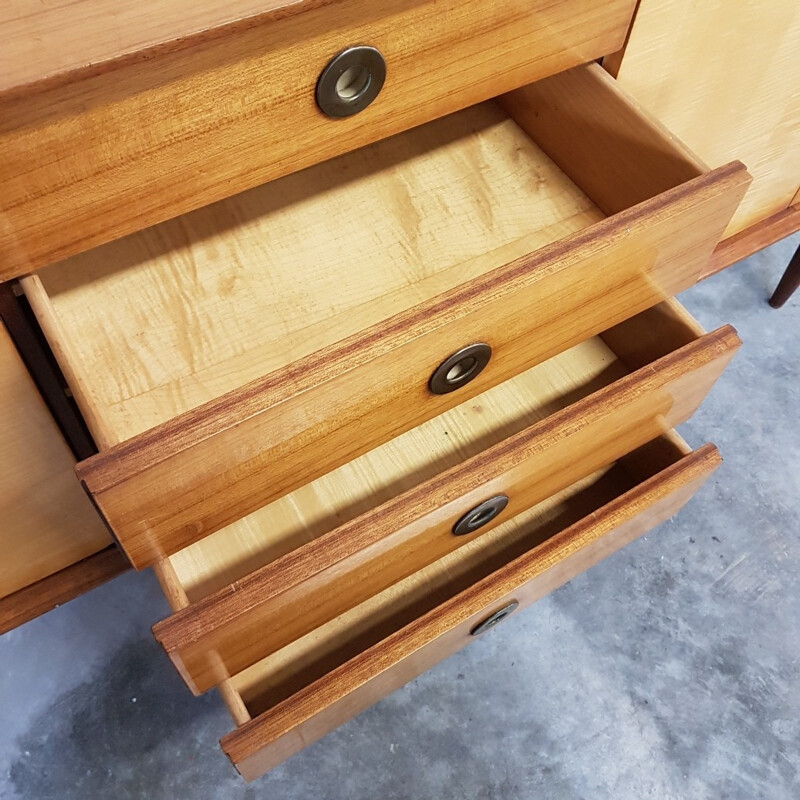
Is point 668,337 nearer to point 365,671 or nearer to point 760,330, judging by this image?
point 365,671

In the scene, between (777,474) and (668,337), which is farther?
(777,474)

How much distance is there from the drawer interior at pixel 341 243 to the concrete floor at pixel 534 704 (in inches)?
16.5

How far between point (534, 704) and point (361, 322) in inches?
19.3

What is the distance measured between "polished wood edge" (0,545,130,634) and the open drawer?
1.00ft

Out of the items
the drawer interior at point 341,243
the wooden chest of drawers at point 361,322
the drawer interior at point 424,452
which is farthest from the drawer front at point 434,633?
the drawer interior at point 341,243

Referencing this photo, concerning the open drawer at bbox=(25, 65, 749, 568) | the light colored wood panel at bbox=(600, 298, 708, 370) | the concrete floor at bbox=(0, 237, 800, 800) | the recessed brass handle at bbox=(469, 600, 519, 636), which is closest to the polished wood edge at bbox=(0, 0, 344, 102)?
the open drawer at bbox=(25, 65, 749, 568)

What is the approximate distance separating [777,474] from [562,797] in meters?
0.47

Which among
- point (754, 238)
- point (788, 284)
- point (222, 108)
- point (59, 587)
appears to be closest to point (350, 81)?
point (222, 108)

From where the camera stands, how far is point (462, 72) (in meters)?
0.57

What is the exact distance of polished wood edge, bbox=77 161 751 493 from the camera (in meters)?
0.46

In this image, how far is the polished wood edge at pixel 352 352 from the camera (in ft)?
1.52

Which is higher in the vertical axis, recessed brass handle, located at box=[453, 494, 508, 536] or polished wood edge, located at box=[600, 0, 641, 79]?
polished wood edge, located at box=[600, 0, 641, 79]

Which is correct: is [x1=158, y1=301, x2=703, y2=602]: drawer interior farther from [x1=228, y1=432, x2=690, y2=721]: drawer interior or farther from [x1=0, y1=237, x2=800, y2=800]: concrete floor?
[x1=0, y1=237, x2=800, y2=800]: concrete floor

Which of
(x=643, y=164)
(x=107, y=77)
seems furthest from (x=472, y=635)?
(x=107, y=77)
